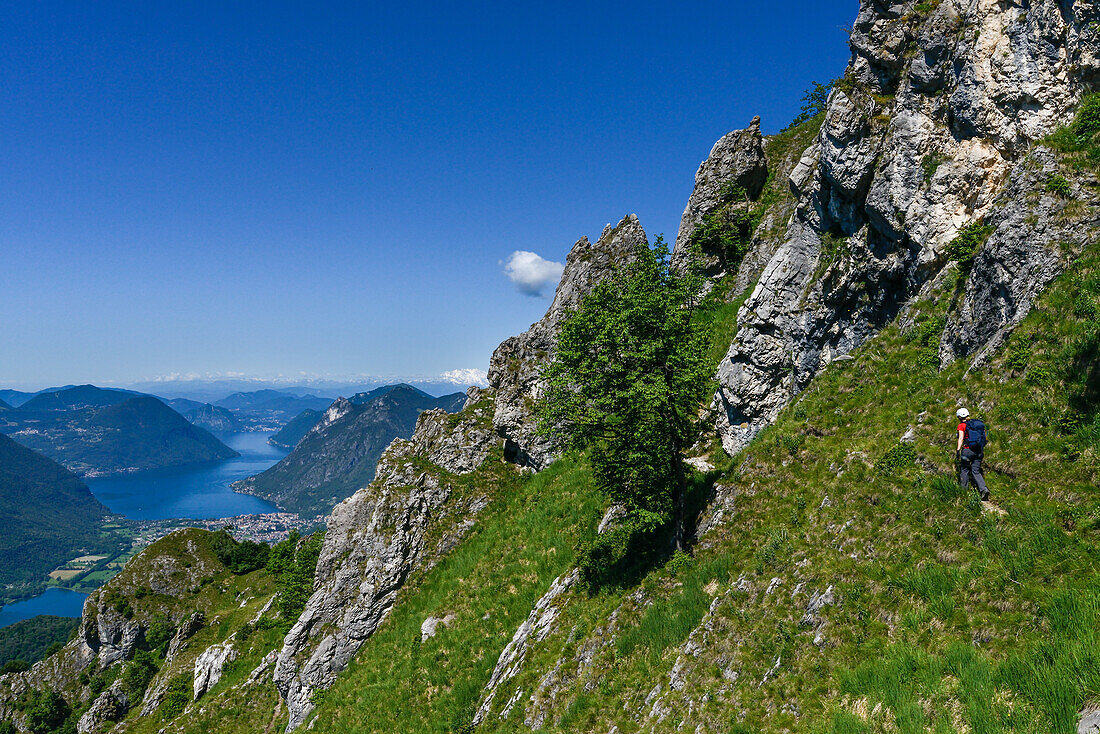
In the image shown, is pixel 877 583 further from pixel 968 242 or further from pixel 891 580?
pixel 968 242

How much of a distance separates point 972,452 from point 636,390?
933cm

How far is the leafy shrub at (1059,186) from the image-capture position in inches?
588

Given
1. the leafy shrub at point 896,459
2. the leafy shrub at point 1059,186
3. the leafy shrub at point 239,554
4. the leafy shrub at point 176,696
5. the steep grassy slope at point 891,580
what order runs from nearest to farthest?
the steep grassy slope at point 891,580 < the leafy shrub at point 896,459 < the leafy shrub at point 1059,186 < the leafy shrub at point 176,696 < the leafy shrub at point 239,554

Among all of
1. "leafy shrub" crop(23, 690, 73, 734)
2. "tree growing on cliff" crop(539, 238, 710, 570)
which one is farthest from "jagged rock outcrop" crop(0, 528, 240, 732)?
"tree growing on cliff" crop(539, 238, 710, 570)

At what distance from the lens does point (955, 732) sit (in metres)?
7.89

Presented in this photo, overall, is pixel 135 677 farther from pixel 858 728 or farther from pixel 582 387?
pixel 858 728

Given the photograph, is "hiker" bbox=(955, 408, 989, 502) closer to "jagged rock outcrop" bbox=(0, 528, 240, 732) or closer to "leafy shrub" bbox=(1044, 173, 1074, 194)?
"leafy shrub" bbox=(1044, 173, 1074, 194)

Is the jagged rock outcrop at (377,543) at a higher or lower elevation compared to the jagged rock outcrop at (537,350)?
lower

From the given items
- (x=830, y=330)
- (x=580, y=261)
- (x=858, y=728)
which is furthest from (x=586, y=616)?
(x=580, y=261)

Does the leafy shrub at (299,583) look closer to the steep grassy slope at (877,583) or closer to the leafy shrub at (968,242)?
the steep grassy slope at (877,583)

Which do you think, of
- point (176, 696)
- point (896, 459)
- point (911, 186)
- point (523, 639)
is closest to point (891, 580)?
point (896, 459)

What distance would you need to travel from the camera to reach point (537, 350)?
42219 millimetres

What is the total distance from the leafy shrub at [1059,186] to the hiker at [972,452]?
9.22 m

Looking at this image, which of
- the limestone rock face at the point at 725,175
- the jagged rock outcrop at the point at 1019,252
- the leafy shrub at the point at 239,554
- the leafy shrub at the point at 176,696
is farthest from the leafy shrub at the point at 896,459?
the leafy shrub at the point at 239,554
